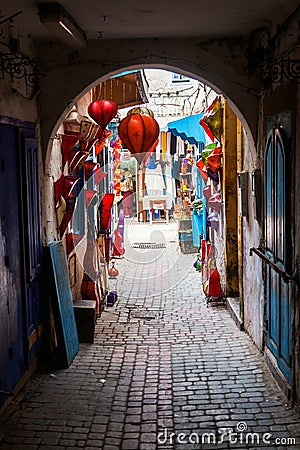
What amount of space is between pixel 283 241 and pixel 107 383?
253 centimetres

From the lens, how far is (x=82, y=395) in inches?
227

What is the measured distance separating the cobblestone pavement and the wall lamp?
3797 mm

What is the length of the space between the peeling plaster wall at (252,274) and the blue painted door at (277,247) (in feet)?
1.68

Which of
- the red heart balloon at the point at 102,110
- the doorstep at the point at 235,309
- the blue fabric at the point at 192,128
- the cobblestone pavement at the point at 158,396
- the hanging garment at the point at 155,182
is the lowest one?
the cobblestone pavement at the point at 158,396

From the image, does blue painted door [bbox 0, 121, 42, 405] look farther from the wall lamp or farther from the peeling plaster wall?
the peeling plaster wall

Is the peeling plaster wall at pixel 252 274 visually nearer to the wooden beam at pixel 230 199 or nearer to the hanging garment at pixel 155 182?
the wooden beam at pixel 230 199

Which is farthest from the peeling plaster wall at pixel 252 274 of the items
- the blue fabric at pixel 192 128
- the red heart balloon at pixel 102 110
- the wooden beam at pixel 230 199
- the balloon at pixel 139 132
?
the blue fabric at pixel 192 128

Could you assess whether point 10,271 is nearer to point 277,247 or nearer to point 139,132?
point 277,247

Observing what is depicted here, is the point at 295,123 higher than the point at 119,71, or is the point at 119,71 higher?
the point at 119,71

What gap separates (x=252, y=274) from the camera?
7.37 metres

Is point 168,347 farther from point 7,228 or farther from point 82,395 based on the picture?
point 7,228

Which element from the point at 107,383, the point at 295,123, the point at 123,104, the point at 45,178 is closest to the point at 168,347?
the point at 107,383

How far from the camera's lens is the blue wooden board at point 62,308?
6.64m

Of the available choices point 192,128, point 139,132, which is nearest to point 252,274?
point 139,132
